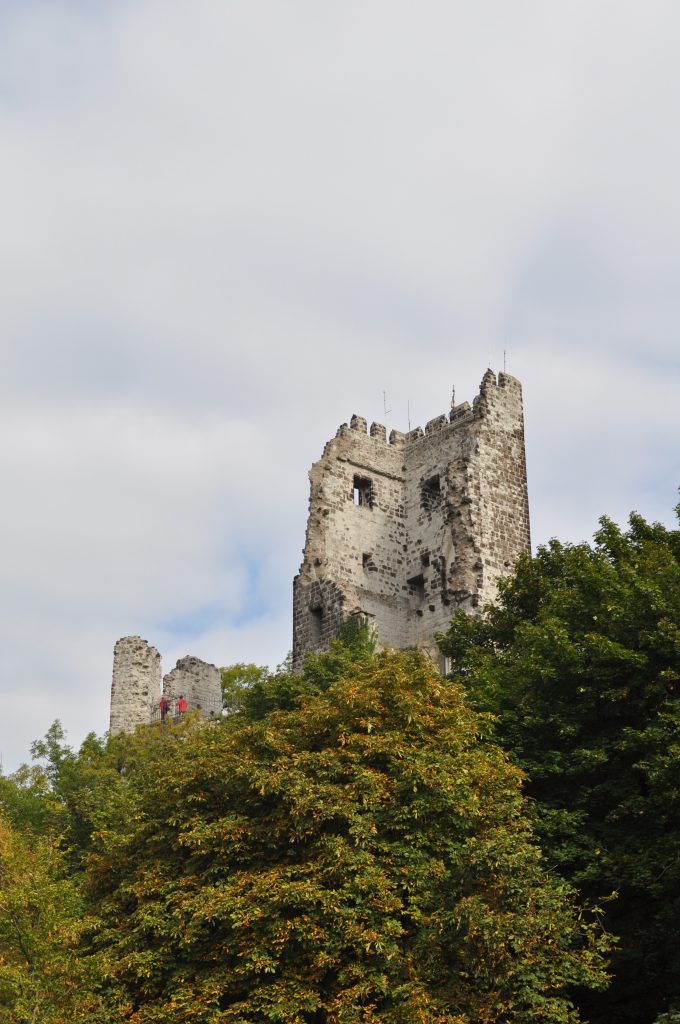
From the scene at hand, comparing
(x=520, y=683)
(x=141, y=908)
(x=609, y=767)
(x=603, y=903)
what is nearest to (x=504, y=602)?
(x=520, y=683)

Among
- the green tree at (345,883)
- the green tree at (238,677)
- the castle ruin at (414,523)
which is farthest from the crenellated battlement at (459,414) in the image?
the green tree at (345,883)

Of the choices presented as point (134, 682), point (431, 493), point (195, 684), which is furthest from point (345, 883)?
point (195, 684)

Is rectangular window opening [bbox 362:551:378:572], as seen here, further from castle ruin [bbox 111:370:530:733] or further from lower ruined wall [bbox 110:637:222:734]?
lower ruined wall [bbox 110:637:222:734]

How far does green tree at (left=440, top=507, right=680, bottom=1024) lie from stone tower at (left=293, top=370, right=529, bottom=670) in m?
9.08

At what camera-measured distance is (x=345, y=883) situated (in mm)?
17703

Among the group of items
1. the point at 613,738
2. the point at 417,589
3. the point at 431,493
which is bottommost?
the point at 613,738

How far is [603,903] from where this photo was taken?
1998 cm

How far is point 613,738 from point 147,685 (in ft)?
82.2

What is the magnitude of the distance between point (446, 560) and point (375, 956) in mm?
19836

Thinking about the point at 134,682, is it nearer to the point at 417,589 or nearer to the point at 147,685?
the point at 147,685

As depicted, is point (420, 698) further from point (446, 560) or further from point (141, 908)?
point (446, 560)

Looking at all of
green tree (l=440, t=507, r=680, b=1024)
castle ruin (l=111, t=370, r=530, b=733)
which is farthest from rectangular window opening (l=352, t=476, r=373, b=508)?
green tree (l=440, t=507, r=680, b=1024)

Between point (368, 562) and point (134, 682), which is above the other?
point (368, 562)

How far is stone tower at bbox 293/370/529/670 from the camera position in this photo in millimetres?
35219
